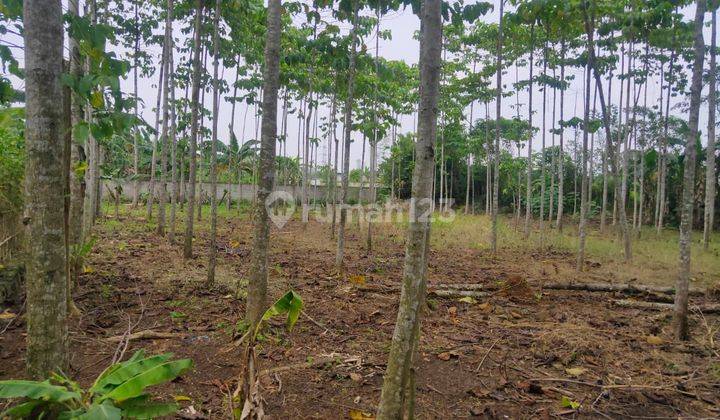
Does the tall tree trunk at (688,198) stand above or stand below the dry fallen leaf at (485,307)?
above

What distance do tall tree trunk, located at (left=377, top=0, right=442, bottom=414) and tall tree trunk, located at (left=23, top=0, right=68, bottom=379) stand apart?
1920 millimetres

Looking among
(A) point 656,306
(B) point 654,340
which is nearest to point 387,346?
(B) point 654,340

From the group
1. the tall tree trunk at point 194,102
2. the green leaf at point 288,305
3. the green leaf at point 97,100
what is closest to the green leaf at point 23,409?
the green leaf at point 288,305

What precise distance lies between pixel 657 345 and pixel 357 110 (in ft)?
40.7

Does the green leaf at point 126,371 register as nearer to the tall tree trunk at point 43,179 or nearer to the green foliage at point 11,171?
the tall tree trunk at point 43,179

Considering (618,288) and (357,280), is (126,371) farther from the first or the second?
(618,288)

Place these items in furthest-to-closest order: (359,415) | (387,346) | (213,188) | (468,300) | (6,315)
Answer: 1. (213,188)
2. (468,300)
3. (387,346)
4. (6,315)
5. (359,415)

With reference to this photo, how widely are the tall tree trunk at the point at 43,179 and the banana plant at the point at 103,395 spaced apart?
22cm

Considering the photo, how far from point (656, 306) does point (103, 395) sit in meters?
7.15

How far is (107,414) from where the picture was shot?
2039 mm

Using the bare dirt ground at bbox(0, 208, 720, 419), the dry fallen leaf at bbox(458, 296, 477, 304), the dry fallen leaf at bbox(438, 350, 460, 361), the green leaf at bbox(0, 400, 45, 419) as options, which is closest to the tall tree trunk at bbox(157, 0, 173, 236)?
the bare dirt ground at bbox(0, 208, 720, 419)

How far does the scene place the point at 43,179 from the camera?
221cm

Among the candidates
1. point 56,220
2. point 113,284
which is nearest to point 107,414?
point 56,220

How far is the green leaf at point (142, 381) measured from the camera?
2.21 m
